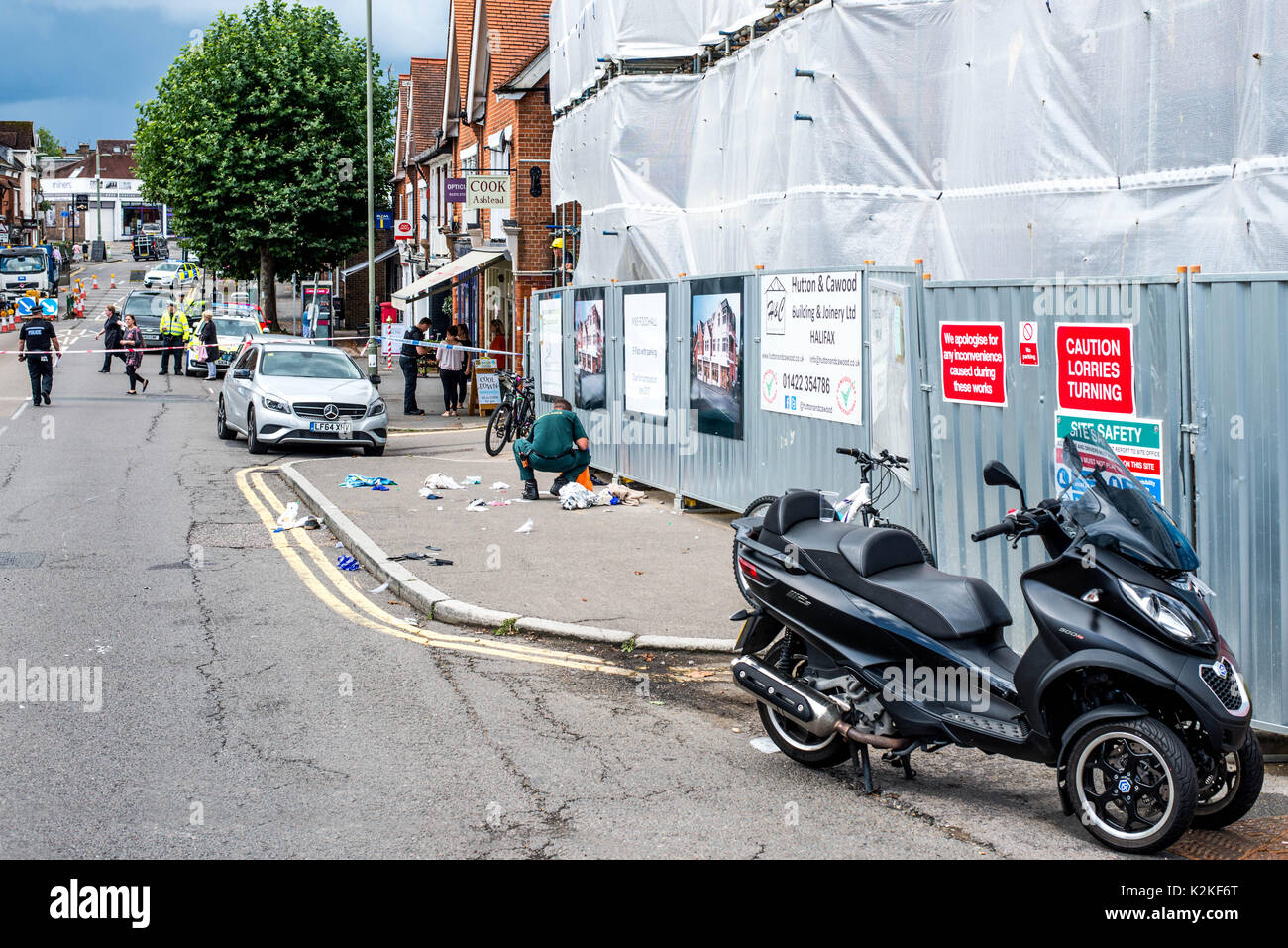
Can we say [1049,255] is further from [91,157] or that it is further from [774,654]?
[91,157]

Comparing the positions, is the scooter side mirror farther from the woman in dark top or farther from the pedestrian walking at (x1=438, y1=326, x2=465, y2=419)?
the woman in dark top

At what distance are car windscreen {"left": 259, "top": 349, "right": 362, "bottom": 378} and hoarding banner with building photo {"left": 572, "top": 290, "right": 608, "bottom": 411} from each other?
4956mm

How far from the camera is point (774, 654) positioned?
20.6ft

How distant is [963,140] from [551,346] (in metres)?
7.97

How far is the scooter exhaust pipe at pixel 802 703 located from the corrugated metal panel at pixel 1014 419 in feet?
7.00

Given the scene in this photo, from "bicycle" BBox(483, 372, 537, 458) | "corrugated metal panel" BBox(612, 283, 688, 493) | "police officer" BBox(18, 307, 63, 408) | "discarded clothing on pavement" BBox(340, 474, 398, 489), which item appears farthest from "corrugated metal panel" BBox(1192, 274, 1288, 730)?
"police officer" BBox(18, 307, 63, 408)

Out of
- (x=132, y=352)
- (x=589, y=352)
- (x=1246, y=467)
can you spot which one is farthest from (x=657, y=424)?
(x=132, y=352)

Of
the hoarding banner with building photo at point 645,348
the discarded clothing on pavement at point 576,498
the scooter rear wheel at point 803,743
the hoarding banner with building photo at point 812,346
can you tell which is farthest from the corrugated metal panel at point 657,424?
the scooter rear wheel at point 803,743

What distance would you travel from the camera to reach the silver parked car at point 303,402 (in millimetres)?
19594

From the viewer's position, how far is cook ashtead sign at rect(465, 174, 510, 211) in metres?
27.5

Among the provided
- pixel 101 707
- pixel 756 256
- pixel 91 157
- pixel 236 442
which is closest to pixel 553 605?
pixel 101 707

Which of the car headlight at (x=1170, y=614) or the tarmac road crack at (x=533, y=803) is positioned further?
the tarmac road crack at (x=533, y=803)

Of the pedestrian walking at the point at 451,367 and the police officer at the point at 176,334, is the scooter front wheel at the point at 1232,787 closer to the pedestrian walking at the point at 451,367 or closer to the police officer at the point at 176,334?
the pedestrian walking at the point at 451,367
